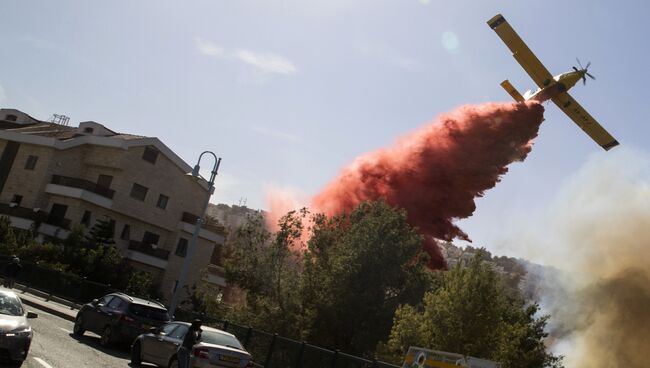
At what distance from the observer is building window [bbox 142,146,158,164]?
140ft

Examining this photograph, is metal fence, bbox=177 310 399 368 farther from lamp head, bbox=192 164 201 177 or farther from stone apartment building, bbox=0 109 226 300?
stone apartment building, bbox=0 109 226 300

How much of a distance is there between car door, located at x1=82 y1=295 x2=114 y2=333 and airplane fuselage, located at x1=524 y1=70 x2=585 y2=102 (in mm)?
26541

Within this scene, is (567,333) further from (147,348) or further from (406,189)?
(147,348)

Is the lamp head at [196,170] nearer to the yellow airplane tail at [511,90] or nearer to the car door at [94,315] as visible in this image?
the car door at [94,315]

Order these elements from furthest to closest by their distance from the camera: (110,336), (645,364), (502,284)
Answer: (645,364) < (502,284) < (110,336)

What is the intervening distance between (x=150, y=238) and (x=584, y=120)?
31931 millimetres

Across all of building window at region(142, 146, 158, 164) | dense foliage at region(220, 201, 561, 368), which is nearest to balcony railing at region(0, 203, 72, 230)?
building window at region(142, 146, 158, 164)

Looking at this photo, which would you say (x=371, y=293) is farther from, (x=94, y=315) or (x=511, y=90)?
(x=511, y=90)

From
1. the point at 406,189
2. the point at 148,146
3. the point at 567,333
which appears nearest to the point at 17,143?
the point at 148,146

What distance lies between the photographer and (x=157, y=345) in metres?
14.2

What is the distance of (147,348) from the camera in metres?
14.6

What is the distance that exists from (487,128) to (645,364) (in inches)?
814

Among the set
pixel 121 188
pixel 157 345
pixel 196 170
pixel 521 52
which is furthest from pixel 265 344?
pixel 121 188

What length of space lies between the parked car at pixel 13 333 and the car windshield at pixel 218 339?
3.77 m
